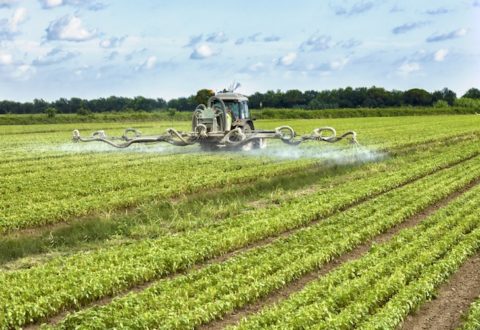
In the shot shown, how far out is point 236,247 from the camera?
11.2m

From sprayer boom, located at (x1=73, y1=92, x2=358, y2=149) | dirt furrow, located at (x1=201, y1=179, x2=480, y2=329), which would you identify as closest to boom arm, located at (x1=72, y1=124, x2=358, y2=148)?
sprayer boom, located at (x1=73, y1=92, x2=358, y2=149)

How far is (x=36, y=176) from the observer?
20.8 metres

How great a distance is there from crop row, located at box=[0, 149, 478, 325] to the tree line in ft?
221

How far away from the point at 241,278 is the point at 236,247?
2.18m

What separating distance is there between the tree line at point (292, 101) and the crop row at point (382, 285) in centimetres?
7009

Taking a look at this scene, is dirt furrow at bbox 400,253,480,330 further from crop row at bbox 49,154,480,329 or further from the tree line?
the tree line

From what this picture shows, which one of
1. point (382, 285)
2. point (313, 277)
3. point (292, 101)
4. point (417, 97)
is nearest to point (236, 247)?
point (313, 277)

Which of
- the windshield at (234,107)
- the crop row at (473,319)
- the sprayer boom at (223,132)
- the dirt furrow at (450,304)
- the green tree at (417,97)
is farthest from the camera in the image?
the green tree at (417,97)

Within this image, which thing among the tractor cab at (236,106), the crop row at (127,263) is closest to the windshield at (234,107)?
the tractor cab at (236,106)

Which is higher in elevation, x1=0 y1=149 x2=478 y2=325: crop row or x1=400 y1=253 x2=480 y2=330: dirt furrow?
x1=0 y1=149 x2=478 y2=325: crop row

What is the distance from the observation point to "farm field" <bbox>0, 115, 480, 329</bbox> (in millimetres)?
7879

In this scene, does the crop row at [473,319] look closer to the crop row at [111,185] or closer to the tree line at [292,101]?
the crop row at [111,185]

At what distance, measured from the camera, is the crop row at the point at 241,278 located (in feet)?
24.9

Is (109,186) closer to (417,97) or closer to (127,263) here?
(127,263)
